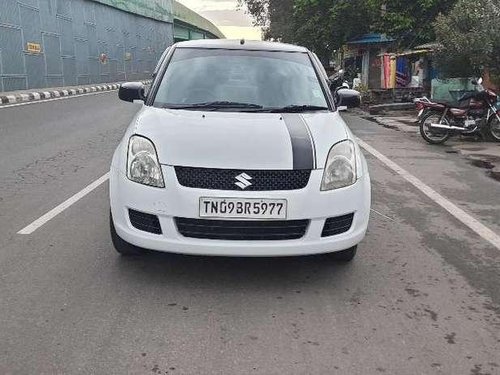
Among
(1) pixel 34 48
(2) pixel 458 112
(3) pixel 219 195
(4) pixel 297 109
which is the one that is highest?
(1) pixel 34 48

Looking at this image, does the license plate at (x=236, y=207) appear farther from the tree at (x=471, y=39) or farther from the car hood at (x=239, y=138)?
the tree at (x=471, y=39)

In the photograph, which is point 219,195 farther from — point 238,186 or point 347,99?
point 347,99

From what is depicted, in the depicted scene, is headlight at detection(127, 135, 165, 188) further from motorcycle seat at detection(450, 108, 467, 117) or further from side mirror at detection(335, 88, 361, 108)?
motorcycle seat at detection(450, 108, 467, 117)

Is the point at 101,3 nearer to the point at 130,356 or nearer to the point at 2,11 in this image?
the point at 2,11

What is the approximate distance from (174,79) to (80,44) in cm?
3221

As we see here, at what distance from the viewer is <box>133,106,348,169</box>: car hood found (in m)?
3.73

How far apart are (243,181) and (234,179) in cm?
6

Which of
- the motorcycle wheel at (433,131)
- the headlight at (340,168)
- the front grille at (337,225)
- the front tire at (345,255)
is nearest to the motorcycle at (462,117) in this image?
the motorcycle wheel at (433,131)

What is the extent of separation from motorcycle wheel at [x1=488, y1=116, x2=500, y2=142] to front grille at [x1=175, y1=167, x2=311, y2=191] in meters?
8.85

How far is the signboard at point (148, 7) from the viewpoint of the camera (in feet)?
146

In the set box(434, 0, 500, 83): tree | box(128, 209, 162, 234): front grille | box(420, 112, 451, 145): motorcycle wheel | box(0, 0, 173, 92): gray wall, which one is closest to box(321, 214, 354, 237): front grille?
box(128, 209, 162, 234): front grille

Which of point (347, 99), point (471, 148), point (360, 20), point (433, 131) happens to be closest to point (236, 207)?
point (347, 99)

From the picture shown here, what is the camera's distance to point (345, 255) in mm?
A: 4309

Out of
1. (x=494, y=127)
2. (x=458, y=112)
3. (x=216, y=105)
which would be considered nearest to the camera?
(x=216, y=105)
